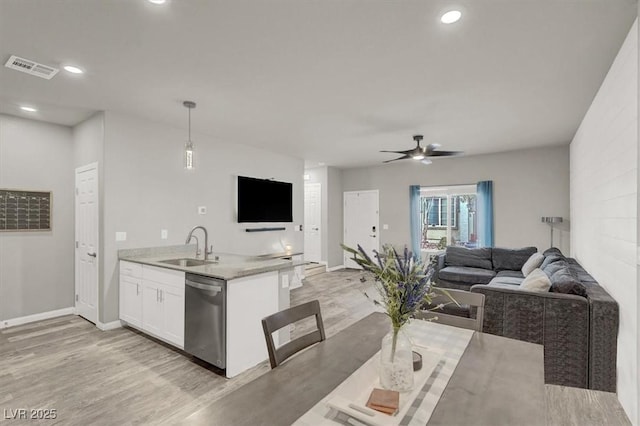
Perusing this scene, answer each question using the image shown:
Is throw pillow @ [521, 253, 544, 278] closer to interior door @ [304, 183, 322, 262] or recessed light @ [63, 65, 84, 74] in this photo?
interior door @ [304, 183, 322, 262]

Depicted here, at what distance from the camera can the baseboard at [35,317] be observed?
12.9ft

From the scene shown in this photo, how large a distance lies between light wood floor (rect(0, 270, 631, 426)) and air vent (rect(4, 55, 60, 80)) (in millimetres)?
2661

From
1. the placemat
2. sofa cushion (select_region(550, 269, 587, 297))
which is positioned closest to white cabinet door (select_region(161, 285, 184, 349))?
the placemat

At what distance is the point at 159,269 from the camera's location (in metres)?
3.31

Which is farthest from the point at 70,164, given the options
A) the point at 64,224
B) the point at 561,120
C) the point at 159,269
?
the point at 561,120

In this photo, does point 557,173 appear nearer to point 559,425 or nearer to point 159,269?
point 559,425

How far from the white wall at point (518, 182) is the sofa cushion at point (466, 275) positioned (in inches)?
47.6

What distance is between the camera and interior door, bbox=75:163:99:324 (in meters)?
3.95

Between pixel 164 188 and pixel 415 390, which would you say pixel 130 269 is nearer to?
pixel 164 188

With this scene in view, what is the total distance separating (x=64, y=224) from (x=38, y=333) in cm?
149

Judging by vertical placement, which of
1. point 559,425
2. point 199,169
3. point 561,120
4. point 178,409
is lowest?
point 178,409

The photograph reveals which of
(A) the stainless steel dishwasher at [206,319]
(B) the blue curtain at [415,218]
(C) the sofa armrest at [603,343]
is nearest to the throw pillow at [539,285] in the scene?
(C) the sofa armrest at [603,343]

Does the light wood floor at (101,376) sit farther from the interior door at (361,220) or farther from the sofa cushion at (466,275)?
the interior door at (361,220)

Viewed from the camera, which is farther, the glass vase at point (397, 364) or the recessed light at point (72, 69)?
the recessed light at point (72, 69)
